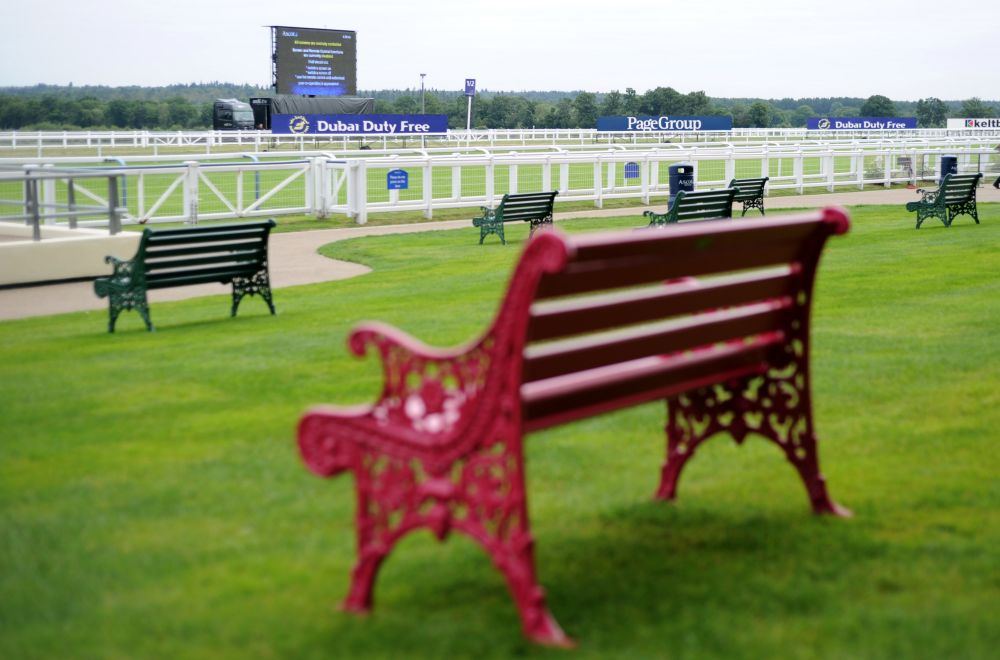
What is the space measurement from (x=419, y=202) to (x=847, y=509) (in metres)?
20.1

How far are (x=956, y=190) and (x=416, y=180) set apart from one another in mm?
16305

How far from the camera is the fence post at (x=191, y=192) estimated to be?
21531mm

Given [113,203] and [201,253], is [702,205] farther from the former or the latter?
[201,253]

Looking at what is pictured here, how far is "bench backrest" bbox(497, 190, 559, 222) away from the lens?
18953 millimetres

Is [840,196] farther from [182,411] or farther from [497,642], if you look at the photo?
[497,642]

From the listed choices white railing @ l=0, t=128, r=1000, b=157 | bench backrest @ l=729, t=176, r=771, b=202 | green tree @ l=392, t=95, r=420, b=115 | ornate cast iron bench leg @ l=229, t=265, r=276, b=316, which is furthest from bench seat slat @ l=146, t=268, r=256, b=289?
green tree @ l=392, t=95, r=420, b=115

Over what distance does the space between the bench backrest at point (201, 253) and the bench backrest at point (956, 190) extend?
12.9 metres

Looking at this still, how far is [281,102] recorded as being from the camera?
6016 centimetres

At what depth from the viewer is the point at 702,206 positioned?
16.8 m

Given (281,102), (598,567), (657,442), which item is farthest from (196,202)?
(281,102)

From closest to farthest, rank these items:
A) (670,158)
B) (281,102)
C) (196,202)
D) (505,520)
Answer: (505,520) < (196,202) < (670,158) < (281,102)

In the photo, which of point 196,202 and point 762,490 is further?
point 196,202

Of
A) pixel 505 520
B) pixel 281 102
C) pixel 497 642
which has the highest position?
pixel 281 102

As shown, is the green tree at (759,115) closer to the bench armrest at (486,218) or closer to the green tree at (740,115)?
the green tree at (740,115)
